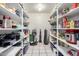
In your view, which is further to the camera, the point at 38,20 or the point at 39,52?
the point at 38,20

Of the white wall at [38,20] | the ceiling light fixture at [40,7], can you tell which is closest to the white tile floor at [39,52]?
the white wall at [38,20]

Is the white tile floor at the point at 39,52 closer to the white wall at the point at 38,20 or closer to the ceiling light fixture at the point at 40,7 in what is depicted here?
the white wall at the point at 38,20

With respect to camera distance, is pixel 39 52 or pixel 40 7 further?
pixel 40 7

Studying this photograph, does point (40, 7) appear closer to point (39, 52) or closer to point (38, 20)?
→ point (38, 20)

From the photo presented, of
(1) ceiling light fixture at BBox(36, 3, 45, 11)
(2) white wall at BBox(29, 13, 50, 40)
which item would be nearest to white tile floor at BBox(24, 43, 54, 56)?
(2) white wall at BBox(29, 13, 50, 40)

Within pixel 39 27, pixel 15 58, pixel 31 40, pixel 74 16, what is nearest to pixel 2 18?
pixel 15 58

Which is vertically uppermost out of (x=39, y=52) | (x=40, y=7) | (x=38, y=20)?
(x=40, y=7)

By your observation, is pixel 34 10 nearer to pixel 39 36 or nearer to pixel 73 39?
pixel 39 36

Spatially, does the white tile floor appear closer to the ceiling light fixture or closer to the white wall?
the white wall

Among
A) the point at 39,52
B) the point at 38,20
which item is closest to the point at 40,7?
the point at 38,20

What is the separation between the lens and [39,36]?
694 cm

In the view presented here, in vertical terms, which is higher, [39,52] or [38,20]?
[38,20]

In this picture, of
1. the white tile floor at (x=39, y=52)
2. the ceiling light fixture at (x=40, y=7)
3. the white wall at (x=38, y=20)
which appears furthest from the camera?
the white wall at (x=38, y=20)

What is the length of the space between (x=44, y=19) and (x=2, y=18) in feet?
19.3
